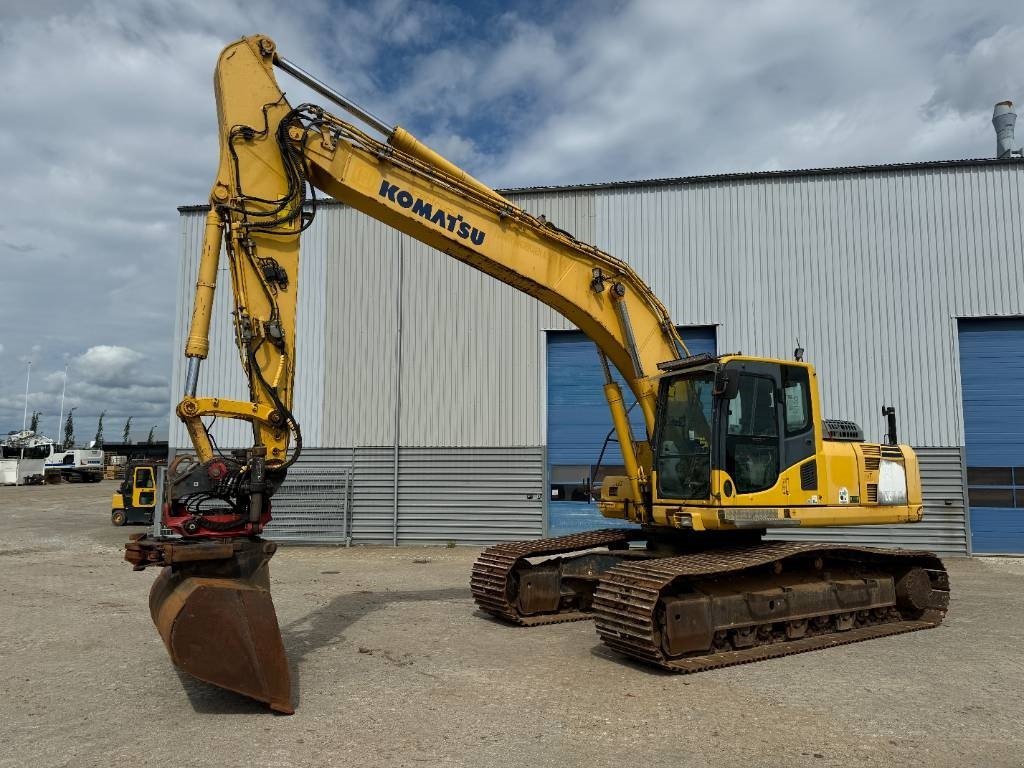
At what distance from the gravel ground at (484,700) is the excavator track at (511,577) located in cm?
24

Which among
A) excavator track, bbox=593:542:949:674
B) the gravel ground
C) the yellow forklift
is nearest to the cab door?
the yellow forklift

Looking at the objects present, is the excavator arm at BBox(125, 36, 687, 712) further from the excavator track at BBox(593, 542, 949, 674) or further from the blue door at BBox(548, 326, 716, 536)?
the blue door at BBox(548, 326, 716, 536)

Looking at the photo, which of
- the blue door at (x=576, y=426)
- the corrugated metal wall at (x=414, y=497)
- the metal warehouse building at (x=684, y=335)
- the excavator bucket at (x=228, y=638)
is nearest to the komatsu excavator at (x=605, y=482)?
the excavator bucket at (x=228, y=638)

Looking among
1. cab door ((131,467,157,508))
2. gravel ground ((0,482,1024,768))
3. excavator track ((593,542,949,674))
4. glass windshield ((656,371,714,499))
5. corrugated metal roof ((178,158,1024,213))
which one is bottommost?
gravel ground ((0,482,1024,768))

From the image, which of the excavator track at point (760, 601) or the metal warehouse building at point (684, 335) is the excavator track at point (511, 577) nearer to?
the excavator track at point (760, 601)

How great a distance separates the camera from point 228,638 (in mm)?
5621

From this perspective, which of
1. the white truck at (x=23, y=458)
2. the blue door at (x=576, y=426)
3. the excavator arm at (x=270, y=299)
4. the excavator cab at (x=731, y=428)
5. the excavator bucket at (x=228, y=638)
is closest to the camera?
the excavator bucket at (x=228, y=638)

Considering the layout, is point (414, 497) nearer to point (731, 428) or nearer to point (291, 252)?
point (731, 428)

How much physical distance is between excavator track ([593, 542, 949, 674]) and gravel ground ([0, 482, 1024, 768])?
0.26 meters

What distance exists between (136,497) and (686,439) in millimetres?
19910

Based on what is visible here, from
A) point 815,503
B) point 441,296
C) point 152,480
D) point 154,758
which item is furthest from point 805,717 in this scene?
point 152,480

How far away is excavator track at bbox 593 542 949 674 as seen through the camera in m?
7.28

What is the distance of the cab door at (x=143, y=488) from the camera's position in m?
22.8

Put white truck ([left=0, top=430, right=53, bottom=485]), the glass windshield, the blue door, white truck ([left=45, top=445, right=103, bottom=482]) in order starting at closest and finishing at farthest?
the glass windshield → the blue door → white truck ([left=0, top=430, right=53, bottom=485]) → white truck ([left=45, top=445, right=103, bottom=482])
